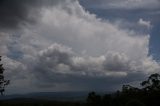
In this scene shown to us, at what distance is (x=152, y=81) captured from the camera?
12562 centimetres

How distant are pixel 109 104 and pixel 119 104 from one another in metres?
4.20

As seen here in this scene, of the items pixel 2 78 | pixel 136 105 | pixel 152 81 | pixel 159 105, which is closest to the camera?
pixel 136 105

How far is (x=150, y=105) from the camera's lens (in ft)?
391

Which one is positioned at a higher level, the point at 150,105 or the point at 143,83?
the point at 143,83

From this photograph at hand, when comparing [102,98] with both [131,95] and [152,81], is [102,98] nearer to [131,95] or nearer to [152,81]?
[131,95]

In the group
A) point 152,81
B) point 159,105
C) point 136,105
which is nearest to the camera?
point 136,105

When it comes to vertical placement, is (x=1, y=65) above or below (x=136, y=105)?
above

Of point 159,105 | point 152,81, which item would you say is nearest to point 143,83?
point 152,81

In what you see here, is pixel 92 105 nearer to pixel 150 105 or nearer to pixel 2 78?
pixel 150 105

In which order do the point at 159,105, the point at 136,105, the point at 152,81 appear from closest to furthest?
the point at 136,105
the point at 159,105
the point at 152,81

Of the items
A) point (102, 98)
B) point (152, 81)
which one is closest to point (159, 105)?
point (152, 81)

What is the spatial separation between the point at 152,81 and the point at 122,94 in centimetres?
1253

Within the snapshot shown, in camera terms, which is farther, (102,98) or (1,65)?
(102,98)

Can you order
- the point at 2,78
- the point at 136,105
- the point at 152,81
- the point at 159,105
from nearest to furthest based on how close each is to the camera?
1. the point at 136,105
2. the point at 2,78
3. the point at 159,105
4. the point at 152,81
